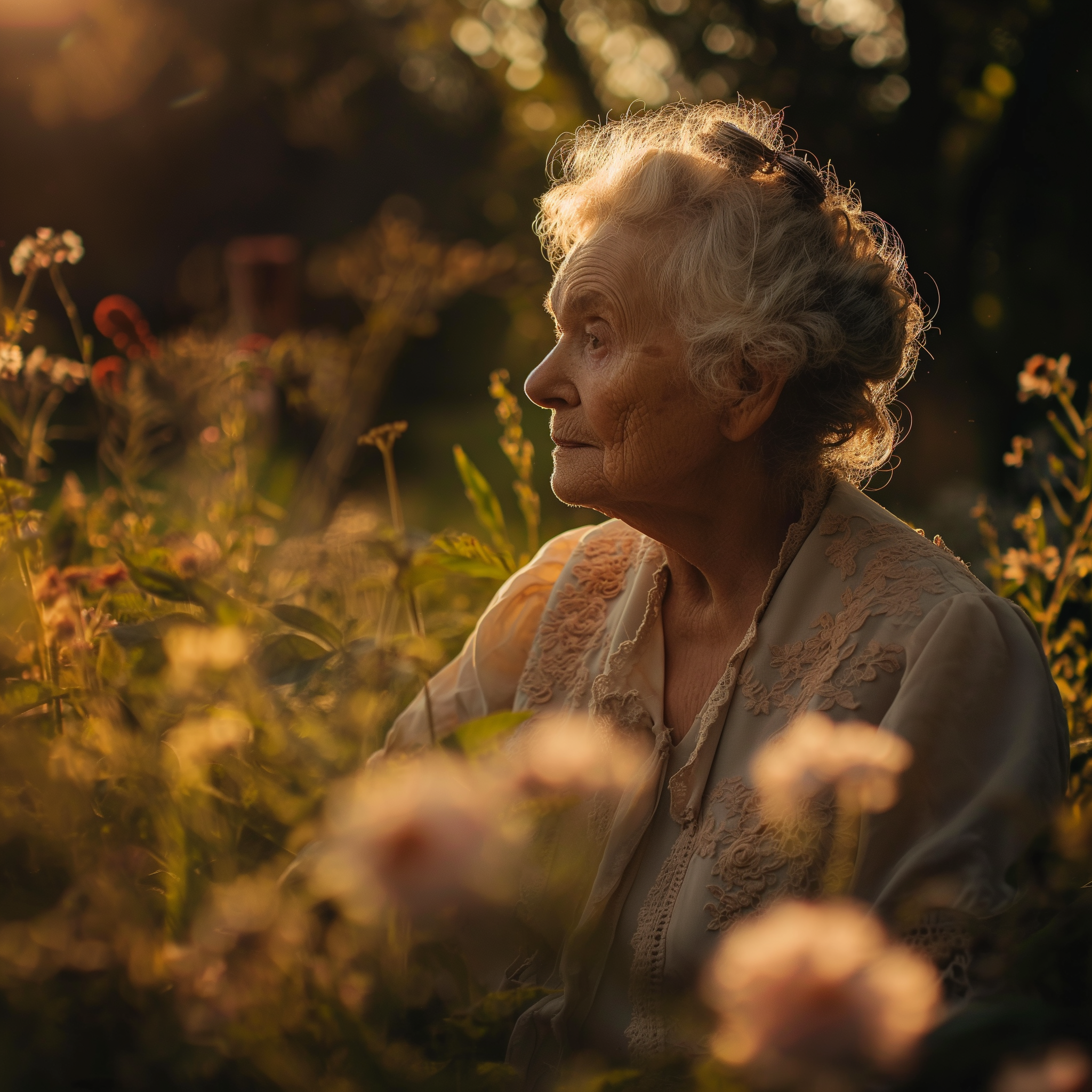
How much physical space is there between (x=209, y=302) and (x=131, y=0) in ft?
14.9

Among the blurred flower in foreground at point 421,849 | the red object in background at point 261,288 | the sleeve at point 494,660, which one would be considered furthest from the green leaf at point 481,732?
the red object in background at point 261,288

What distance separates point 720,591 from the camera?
66.2 inches

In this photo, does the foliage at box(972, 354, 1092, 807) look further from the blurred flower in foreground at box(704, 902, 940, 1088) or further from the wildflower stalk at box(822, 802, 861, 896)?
the blurred flower in foreground at box(704, 902, 940, 1088)

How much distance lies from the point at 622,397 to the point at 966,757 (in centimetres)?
77

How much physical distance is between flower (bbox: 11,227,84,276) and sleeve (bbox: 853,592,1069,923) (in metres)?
1.33

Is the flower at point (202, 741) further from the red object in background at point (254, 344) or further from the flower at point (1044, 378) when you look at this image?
the flower at point (1044, 378)

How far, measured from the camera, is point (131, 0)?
6703 millimetres

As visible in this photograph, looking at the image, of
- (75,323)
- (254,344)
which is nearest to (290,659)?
(75,323)

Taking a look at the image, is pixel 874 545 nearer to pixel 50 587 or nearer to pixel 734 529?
pixel 734 529

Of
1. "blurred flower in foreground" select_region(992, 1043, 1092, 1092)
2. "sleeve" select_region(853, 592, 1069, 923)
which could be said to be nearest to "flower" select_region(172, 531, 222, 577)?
"sleeve" select_region(853, 592, 1069, 923)

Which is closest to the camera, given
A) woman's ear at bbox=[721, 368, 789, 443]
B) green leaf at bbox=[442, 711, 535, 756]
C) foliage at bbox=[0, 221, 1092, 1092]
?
foliage at bbox=[0, 221, 1092, 1092]

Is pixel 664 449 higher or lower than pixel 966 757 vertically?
higher

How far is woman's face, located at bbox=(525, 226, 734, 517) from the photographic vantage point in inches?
63.1

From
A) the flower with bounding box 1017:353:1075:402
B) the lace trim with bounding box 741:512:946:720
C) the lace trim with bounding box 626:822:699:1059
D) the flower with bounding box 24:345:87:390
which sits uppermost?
the flower with bounding box 24:345:87:390
